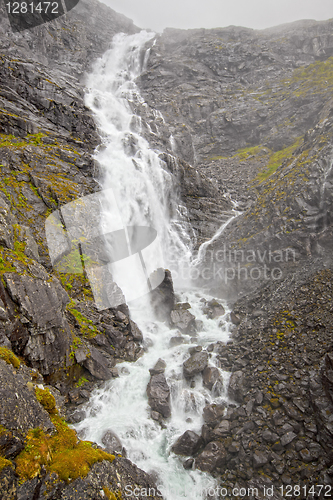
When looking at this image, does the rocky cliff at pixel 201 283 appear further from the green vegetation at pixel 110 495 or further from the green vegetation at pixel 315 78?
the green vegetation at pixel 315 78

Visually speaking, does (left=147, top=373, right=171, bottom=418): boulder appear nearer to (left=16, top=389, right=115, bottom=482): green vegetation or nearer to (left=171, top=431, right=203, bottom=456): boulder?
(left=171, top=431, right=203, bottom=456): boulder

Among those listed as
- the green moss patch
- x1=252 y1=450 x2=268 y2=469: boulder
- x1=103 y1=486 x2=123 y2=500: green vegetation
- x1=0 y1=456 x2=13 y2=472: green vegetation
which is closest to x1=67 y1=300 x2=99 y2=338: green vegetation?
the green moss patch

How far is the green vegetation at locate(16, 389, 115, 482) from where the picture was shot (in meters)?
4.82

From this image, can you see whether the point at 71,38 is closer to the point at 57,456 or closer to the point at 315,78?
the point at 315,78

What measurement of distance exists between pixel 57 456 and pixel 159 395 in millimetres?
7685

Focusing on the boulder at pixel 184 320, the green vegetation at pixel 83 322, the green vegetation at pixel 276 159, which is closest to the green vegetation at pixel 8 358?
the green vegetation at pixel 83 322

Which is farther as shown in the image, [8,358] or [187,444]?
[187,444]

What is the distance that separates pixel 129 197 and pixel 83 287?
12.9 meters

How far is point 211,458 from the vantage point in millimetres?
9781

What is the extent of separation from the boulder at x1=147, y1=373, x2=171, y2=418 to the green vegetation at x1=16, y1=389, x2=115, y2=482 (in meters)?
5.95

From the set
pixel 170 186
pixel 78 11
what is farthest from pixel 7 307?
pixel 78 11

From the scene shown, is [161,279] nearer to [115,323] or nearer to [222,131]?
[115,323]

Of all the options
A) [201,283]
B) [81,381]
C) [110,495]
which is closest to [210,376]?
[81,381]

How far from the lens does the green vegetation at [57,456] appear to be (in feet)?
15.8
